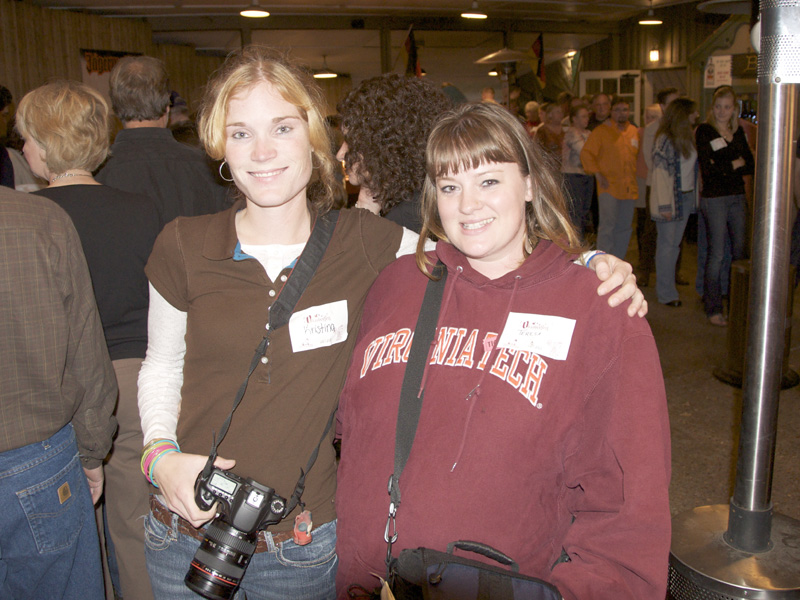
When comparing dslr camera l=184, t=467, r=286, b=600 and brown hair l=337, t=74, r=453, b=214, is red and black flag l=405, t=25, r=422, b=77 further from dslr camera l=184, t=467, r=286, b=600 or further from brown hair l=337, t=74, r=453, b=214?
dslr camera l=184, t=467, r=286, b=600

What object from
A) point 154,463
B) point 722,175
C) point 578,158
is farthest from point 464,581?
point 578,158

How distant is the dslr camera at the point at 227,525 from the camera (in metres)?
1.36

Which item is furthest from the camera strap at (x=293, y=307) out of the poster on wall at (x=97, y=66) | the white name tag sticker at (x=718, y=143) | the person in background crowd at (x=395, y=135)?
the poster on wall at (x=97, y=66)

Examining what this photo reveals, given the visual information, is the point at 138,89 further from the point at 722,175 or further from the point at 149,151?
the point at 722,175

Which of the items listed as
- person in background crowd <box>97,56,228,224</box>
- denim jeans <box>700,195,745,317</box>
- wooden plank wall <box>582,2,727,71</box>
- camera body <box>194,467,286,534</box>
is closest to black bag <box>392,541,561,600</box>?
camera body <box>194,467,286,534</box>

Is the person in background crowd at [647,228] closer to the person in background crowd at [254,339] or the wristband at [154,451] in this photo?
the person in background crowd at [254,339]

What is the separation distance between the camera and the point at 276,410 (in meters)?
1.49

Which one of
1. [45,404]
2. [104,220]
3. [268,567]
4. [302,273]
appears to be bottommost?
[268,567]

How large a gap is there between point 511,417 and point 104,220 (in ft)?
5.60

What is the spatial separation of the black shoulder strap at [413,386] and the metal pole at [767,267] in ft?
3.20

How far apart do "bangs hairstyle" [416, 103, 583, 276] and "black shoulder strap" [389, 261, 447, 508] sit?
0.09m

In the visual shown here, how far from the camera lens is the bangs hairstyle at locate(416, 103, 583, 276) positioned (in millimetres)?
1501

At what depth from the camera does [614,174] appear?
272 inches

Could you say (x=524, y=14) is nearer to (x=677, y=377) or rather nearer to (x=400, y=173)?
(x=677, y=377)
